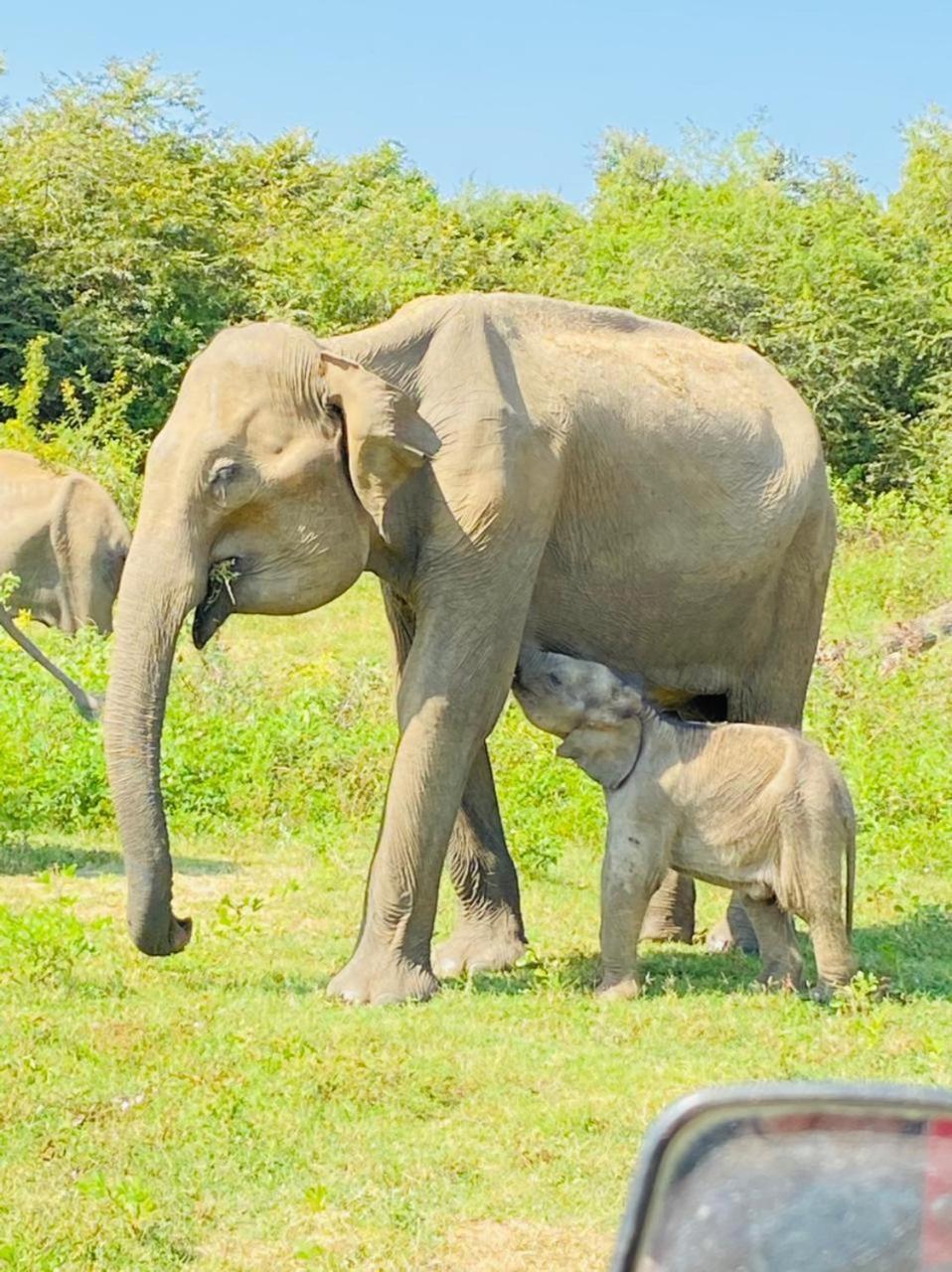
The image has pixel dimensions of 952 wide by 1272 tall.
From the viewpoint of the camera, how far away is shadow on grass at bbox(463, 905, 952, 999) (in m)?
7.03

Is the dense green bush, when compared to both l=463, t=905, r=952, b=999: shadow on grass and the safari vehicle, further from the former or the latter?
the safari vehicle

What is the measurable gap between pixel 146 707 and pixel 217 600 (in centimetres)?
45

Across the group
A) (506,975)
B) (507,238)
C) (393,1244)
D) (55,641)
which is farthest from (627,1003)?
(507,238)

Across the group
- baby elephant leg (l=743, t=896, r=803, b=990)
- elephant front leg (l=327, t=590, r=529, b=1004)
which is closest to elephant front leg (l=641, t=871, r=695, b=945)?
baby elephant leg (l=743, t=896, r=803, b=990)

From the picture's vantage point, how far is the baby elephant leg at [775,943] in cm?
705

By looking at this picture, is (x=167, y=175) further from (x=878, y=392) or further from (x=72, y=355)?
(x=878, y=392)

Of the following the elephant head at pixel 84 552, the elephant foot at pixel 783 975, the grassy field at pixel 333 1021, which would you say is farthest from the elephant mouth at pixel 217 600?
the elephant head at pixel 84 552

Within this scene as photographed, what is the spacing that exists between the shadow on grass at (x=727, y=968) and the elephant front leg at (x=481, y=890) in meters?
0.14

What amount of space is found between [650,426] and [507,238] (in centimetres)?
2282

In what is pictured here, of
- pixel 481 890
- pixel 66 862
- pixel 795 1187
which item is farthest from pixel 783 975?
pixel 795 1187

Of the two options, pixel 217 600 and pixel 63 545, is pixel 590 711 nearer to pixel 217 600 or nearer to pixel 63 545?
pixel 217 600

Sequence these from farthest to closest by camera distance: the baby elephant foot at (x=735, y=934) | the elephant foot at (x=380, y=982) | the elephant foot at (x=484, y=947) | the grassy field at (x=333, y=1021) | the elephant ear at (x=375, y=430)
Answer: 1. the baby elephant foot at (x=735, y=934)
2. the elephant foot at (x=484, y=947)
3. the elephant foot at (x=380, y=982)
4. the elephant ear at (x=375, y=430)
5. the grassy field at (x=333, y=1021)

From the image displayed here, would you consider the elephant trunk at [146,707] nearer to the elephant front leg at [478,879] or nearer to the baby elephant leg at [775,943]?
the elephant front leg at [478,879]

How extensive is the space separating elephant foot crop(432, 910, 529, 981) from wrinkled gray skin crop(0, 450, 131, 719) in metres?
8.25
